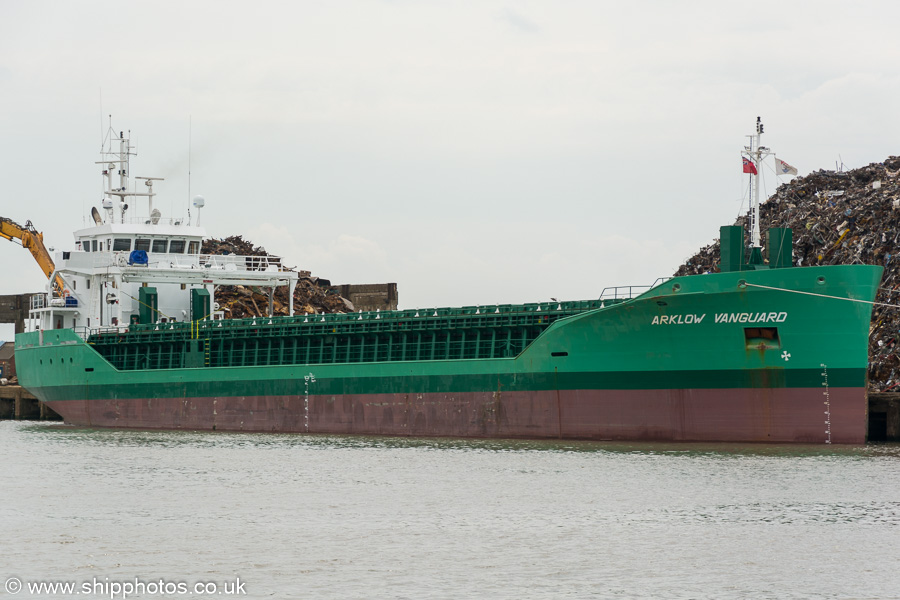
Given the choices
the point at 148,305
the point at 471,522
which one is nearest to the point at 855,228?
the point at 471,522

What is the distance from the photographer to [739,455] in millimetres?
24062

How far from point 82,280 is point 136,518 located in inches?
954

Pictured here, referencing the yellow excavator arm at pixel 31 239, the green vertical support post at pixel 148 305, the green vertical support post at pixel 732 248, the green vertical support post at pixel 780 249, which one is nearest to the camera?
the green vertical support post at pixel 780 249

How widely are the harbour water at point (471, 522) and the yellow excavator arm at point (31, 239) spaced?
18245 millimetres

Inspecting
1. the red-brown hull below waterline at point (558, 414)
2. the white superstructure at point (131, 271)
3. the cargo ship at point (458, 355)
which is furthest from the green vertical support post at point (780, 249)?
the white superstructure at point (131, 271)

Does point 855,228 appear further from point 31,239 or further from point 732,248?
point 31,239

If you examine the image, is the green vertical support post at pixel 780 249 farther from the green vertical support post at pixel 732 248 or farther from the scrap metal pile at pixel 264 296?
the scrap metal pile at pixel 264 296

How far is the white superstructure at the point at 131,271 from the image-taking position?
38.8 meters

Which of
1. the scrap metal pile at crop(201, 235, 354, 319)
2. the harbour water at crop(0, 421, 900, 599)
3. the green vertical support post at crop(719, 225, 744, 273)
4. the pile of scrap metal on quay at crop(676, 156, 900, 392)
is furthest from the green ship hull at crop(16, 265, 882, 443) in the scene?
the scrap metal pile at crop(201, 235, 354, 319)

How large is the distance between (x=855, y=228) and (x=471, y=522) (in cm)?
2251

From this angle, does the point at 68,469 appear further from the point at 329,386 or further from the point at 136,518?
the point at 329,386

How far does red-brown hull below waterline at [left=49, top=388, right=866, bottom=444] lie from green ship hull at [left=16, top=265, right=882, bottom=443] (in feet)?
0.12

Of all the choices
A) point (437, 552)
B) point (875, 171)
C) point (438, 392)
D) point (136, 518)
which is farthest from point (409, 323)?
point (875, 171)

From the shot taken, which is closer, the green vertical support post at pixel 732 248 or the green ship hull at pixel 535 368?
the green ship hull at pixel 535 368
